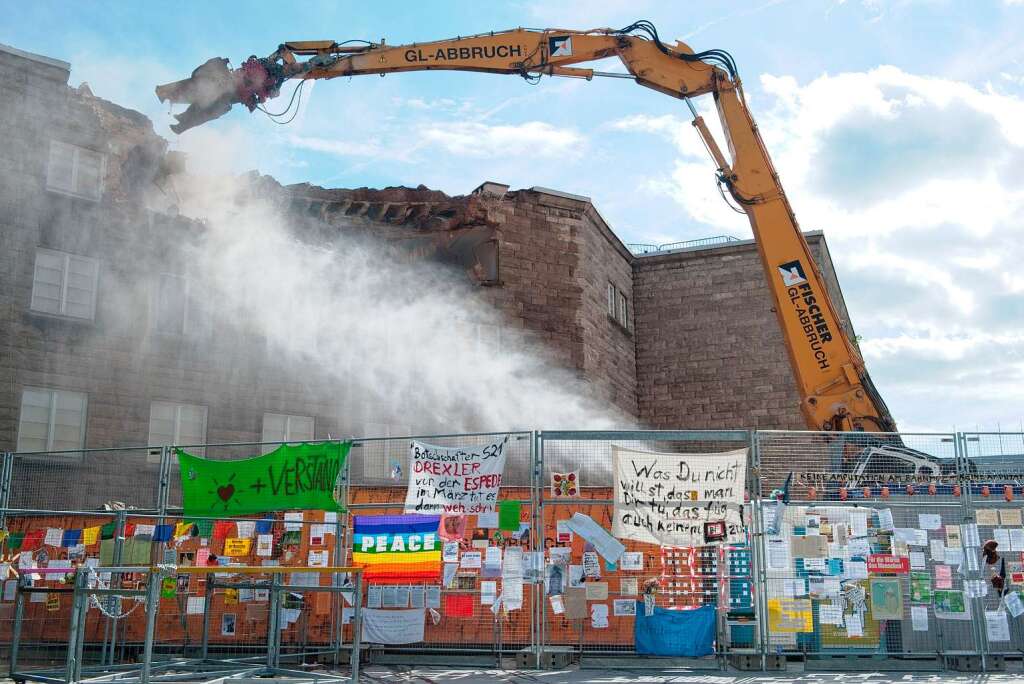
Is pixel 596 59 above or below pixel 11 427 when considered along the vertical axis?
above

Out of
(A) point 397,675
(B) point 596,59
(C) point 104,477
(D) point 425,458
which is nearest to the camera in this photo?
(A) point 397,675

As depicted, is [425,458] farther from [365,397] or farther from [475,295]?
[475,295]

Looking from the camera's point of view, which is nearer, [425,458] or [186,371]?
[425,458]

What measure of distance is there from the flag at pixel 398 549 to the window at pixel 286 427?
9.63 meters

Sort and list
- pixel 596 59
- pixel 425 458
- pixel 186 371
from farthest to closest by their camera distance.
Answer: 1. pixel 186 371
2. pixel 596 59
3. pixel 425 458

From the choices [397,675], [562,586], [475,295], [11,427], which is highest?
[475,295]

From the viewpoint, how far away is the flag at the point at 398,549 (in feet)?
36.3

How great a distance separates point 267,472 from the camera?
1137cm

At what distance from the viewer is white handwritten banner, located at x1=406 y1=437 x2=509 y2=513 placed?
35.9ft

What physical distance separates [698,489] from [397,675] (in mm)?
3942

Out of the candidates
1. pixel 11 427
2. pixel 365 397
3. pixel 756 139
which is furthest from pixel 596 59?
pixel 11 427

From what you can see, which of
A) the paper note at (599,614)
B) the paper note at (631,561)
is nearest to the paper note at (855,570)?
the paper note at (631,561)

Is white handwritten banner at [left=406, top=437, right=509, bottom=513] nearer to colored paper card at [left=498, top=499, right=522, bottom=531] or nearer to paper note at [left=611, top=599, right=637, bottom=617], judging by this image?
colored paper card at [left=498, top=499, right=522, bottom=531]

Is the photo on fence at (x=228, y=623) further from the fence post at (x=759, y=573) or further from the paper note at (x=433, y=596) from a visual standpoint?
the fence post at (x=759, y=573)
